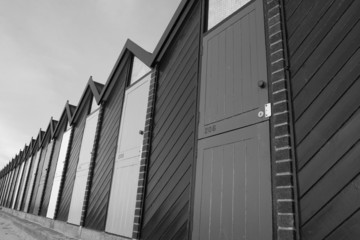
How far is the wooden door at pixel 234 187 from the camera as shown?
340 centimetres

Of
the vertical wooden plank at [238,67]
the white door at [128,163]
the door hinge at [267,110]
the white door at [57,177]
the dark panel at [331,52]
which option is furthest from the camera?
the white door at [57,177]

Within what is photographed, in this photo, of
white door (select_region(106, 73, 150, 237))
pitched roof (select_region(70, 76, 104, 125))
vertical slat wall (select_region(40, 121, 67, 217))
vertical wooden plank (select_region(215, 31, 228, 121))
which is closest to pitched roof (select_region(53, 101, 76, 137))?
vertical slat wall (select_region(40, 121, 67, 217))

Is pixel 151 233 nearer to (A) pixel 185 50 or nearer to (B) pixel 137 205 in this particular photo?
(B) pixel 137 205

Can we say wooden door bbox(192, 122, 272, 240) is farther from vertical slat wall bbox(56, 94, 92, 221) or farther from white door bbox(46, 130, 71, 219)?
white door bbox(46, 130, 71, 219)

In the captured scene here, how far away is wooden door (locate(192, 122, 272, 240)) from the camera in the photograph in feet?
11.1

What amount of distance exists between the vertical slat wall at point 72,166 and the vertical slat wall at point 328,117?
9237 mm

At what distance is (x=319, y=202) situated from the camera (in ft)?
9.09

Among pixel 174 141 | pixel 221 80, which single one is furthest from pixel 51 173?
pixel 221 80

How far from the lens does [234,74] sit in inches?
172

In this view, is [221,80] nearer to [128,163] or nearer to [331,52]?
[331,52]

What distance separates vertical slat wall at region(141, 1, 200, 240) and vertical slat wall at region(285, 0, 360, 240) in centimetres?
203

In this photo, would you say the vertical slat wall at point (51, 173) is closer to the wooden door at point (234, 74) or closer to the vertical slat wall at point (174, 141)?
the vertical slat wall at point (174, 141)

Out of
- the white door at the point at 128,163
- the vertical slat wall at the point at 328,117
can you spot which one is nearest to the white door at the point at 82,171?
the white door at the point at 128,163

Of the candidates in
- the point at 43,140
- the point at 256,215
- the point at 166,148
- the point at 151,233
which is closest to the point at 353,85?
the point at 256,215
